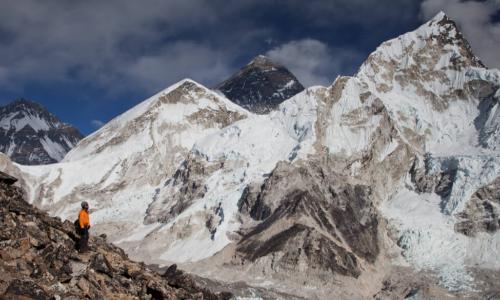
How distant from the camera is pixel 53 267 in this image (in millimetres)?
22781

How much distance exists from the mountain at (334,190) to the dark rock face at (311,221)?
1.02ft

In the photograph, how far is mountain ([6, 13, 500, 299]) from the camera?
411 feet

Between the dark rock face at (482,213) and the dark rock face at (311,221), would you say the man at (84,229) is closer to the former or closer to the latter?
the dark rock face at (311,221)

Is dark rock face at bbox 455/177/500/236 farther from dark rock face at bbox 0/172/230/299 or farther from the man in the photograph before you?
the man

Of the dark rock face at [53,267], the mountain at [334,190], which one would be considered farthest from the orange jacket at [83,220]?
the mountain at [334,190]

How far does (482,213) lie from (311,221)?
3739 cm

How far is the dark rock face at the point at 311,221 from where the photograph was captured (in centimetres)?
12469

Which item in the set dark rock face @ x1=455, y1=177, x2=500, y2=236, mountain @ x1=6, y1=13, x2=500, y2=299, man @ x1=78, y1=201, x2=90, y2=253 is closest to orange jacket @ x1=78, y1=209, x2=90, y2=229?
man @ x1=78, y1=201, x2=90, y2=253

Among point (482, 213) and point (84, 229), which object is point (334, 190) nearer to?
point (482, 213)

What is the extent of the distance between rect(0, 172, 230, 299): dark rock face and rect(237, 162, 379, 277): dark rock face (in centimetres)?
9835

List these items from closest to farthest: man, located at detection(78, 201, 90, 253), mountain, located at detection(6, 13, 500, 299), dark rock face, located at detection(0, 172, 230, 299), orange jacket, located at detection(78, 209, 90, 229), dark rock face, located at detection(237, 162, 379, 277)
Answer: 1. dark rock face, located at detection(0, 172, 230, 299)
2. man, located at detection(78, 201, 90, 253)
3. orange jacket, located at detection(78, 209, 90, 229)
4. dark rock face, located at detection(237, 162, 379, 277)
5. mountain, located at detection(6, 13, 500, 299)

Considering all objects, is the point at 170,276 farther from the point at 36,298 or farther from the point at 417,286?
the point at 417,286

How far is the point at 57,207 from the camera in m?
178

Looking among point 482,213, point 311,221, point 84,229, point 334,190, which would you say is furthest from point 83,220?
point 482,213
